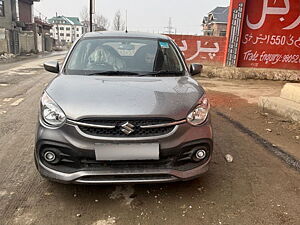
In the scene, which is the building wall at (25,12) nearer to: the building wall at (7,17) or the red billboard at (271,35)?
the building wall at (7,17)

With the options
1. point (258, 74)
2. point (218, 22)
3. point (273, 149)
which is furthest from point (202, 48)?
point (218, 22)

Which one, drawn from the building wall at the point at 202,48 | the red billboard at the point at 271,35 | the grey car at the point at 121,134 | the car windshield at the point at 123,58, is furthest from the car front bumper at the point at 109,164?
the building wall at the point at 202,48

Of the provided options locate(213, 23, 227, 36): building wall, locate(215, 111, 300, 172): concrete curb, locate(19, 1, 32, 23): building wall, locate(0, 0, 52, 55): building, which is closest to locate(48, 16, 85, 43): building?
locate(19, 1, 32, 23): building wall

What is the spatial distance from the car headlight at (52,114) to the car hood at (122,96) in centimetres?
5

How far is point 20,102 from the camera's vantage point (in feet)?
22.6

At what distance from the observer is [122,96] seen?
9.15 ft

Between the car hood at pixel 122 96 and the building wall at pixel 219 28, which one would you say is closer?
the car hood at pixel 122 96

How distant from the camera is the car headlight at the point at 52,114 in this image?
2654 mm

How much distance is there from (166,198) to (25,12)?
42.7 meters

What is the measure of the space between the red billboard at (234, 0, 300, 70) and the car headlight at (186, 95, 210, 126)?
393 inches

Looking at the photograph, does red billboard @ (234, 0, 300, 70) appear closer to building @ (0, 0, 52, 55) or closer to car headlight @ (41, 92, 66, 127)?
car headlight @ (41, 92, 66, 127)

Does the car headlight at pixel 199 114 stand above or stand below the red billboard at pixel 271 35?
below

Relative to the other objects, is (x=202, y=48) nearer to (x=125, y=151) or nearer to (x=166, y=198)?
(x=166, y=198)

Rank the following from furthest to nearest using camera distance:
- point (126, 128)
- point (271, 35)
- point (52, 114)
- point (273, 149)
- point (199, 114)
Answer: point (271, 35)
point (273, 149)
point (199, 114)
point (52, 114)
point (126, 128)
